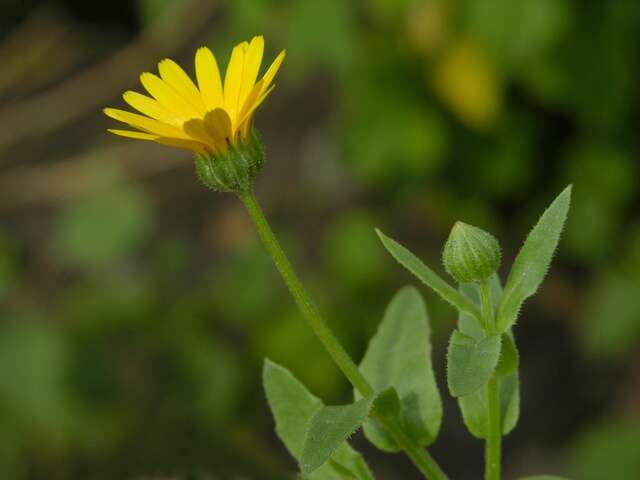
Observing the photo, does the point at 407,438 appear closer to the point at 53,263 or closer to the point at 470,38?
the point at 470,38

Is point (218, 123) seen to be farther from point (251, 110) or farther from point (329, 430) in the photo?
point (329, 430)

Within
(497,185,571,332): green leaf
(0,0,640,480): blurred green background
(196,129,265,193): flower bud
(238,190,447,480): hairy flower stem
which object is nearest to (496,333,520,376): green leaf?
(497,185,571,332): green leaf

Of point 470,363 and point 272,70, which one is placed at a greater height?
point 272,70

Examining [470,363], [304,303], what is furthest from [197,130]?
[470,363]

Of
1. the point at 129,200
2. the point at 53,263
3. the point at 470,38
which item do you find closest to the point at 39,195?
the point at 53,263

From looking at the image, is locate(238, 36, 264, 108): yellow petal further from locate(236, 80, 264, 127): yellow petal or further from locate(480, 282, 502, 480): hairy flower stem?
locate(480, 282, 502, 480): hairy flower stem
